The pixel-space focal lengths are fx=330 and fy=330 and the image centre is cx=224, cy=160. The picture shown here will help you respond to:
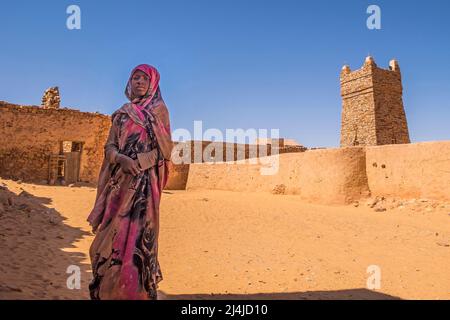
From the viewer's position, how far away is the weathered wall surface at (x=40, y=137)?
53.3 feet

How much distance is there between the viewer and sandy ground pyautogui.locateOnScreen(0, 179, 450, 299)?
15.0 feet

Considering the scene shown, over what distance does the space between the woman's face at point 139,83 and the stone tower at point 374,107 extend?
17.7 meters

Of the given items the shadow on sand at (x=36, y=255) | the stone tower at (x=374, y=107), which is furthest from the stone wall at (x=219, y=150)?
the shadow on sand at (x=36, y=255)

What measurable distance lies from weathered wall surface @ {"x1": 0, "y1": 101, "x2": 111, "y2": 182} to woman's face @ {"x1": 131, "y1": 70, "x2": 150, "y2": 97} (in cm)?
1566

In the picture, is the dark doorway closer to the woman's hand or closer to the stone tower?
the woman's hand

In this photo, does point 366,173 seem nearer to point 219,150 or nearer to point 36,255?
point 36,255

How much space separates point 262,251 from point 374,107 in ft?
49.9

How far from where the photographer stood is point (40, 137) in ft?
55.5

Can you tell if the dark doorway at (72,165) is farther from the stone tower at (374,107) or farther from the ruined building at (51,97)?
the stone tower at (374,107)
